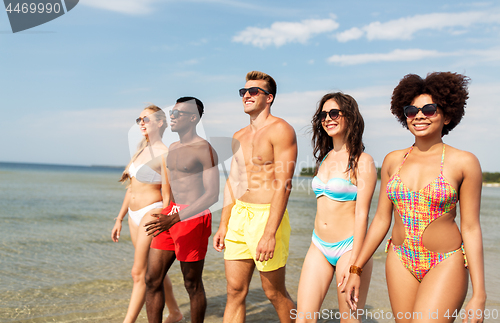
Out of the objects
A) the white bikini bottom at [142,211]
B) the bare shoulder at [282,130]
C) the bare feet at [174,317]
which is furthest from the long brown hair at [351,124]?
the bare feet at [174,317]

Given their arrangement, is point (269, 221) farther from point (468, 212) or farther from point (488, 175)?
point (488, 175)

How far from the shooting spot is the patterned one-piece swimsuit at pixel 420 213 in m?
2.54

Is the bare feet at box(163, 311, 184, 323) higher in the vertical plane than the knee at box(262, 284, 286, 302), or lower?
lower

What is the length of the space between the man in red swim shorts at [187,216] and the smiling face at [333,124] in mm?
1483

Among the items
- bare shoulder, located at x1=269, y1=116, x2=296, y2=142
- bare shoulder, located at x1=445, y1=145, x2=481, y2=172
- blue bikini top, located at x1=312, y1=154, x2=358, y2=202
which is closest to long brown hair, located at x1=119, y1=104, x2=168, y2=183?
bare shoulder, located at x1=269, y1=116, x2=296, y2=142

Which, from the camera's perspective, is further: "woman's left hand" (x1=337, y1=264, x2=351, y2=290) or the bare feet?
the bare feet

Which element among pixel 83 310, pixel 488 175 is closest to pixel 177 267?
pixel 83 310

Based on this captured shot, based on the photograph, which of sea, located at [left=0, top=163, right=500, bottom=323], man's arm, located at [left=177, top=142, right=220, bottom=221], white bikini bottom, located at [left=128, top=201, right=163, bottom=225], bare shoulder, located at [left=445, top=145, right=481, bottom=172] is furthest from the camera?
sea, located at [left=0, top=163, right=500, bottom=323]

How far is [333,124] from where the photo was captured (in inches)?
143

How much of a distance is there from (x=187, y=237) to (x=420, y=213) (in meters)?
2.63

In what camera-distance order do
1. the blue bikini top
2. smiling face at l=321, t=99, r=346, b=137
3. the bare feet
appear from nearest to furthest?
the blue bikini top, smiling face at l=321, t=99, r=346, b=137, the bare feet

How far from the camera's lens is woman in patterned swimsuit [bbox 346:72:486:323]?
8.05 ft

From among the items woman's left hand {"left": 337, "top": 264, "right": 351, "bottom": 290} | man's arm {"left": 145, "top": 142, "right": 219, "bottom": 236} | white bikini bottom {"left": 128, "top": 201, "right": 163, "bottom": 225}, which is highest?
man's arm {"left": 145, "top": 142, "right": 219, "bottom": 236}

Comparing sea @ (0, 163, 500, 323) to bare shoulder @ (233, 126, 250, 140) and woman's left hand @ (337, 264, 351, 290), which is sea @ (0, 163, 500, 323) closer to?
bare shoulder @ (233, 126, 250, 140)
